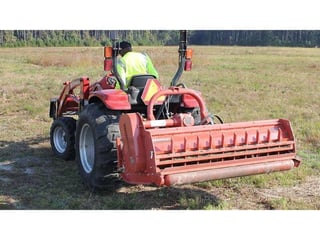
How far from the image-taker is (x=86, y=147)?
17.7 feet

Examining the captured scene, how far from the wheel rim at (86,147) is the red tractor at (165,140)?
0.01m

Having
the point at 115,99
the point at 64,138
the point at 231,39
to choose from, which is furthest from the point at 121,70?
the point at 231,39

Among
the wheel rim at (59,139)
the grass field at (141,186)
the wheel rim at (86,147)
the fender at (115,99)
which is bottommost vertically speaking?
the grass field at (141,186)

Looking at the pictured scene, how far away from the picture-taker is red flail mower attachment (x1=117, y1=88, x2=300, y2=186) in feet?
13.3

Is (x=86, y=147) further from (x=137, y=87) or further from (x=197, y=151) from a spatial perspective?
(x=197, y=151)

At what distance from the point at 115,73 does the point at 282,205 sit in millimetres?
2353

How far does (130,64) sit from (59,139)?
83.6 inches

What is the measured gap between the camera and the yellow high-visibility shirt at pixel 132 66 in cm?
527

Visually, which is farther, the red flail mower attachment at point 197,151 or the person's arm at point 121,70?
the person's arm at point 121,70

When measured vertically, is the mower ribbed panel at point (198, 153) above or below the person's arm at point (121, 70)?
below

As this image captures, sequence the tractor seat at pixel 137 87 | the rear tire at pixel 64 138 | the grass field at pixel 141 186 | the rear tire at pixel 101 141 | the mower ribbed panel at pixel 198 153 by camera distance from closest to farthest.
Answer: the mower ribbed panel at pixel 198 153 → the rear tire at pixel 101 141 → the grass field at pixel 141 186 → the tractor seat at pixel 137 87 → the rear tire at pixel 64 138

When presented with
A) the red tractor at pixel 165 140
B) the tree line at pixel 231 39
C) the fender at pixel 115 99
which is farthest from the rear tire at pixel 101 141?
the tree line at pixel 231 39

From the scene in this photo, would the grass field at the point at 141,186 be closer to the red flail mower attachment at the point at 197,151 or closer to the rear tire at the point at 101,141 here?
the rear tire at the point at 101,141

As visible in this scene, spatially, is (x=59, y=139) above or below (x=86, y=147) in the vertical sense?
below
